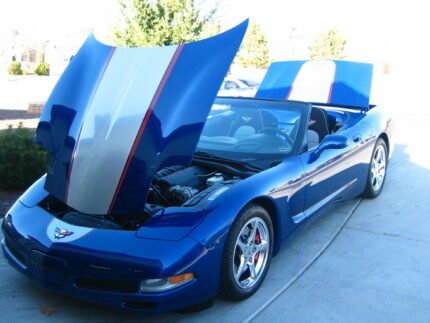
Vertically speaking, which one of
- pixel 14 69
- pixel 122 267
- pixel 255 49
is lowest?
pixel 14 69

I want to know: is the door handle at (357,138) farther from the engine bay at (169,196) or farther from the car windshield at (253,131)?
the engine bay at (169,196)

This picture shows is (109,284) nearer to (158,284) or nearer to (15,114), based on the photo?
(158,284)

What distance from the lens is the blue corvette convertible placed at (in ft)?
8.45

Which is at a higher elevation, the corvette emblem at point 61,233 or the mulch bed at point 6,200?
the corvette emblem at point 61,233

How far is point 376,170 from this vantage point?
5211 mm

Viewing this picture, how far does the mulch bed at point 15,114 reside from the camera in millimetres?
12048

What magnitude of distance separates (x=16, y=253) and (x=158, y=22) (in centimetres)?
876

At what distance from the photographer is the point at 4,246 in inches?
125

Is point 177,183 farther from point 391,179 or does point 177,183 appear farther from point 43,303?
point 391,179

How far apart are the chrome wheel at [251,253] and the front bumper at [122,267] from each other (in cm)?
27

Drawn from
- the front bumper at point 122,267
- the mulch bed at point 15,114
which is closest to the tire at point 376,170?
the front bumper at point 122,267

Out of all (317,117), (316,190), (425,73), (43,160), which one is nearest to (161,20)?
(43,160)

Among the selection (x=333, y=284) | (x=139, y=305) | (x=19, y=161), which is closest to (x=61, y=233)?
(x=139, y=305)

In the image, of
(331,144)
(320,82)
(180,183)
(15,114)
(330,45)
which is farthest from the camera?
(330,45)
